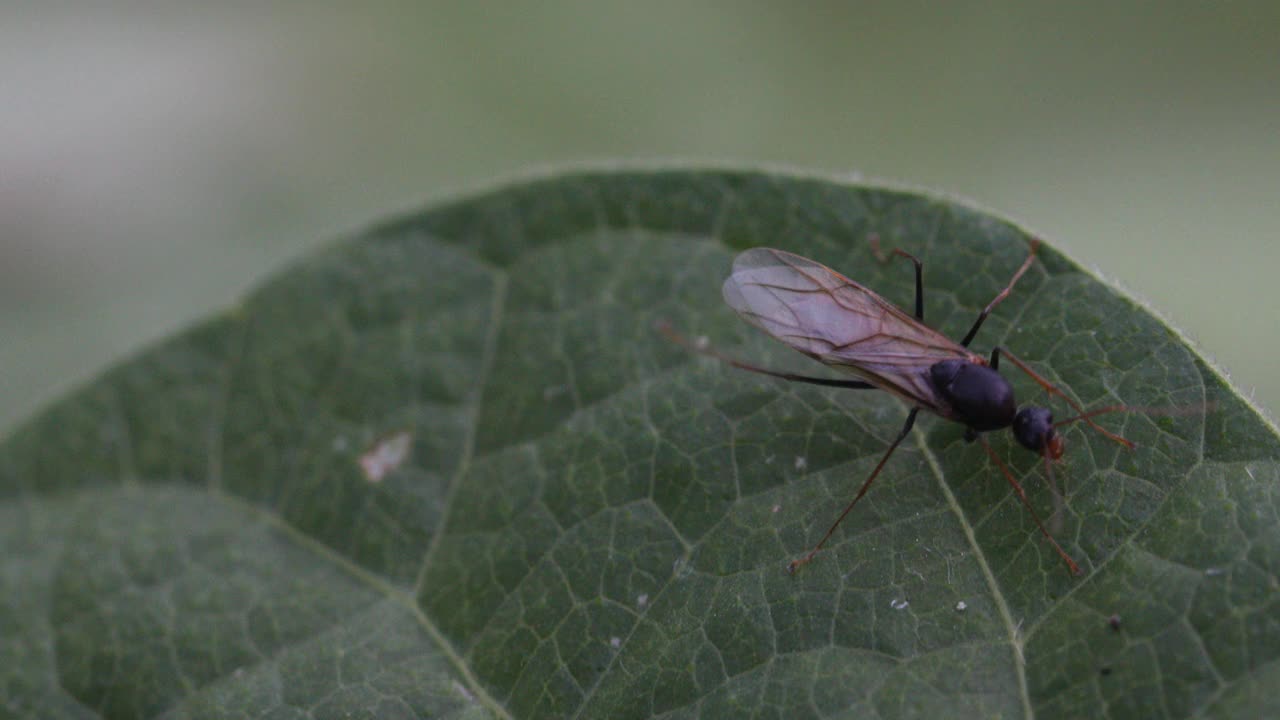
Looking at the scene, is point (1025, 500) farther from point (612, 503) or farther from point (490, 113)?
point (490, 113)

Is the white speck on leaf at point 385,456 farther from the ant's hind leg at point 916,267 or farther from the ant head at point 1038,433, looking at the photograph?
the ant head at point 1038,433

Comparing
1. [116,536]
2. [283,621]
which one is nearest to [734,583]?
[283,621]

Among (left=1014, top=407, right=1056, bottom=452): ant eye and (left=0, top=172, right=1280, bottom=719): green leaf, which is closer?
(left=0, top=172, right=1280, bottom=719): green leaf

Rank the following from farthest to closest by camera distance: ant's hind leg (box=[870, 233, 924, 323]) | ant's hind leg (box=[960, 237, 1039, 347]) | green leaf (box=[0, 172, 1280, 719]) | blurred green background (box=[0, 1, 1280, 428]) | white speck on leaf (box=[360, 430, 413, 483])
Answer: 1. blurred green background (box=[0, 1, 1280, 428])
2. white speck on leaf (box=[360, 430, 413, 483])
3. ant's hind leg (box=[870, 233, 924, 323])
4. ant's hind leg (box=[960, 237, 1039, 347])
5. green leaf (box=[0, 172, 1280, 719])

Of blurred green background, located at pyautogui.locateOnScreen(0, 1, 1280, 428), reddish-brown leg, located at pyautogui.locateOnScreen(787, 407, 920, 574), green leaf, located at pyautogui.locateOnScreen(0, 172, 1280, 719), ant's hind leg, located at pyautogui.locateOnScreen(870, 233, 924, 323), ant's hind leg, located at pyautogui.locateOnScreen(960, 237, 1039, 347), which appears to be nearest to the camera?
green leaf, located at pyautogui.locateOnScreen(0, 172, 1280, 719)

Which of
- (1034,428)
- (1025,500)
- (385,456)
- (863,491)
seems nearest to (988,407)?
(1034,428)

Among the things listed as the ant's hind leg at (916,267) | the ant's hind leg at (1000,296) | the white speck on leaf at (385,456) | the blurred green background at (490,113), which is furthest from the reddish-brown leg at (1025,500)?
the blurred green background at (490,113)

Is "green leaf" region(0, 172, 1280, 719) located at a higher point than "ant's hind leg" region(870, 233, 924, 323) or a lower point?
lower

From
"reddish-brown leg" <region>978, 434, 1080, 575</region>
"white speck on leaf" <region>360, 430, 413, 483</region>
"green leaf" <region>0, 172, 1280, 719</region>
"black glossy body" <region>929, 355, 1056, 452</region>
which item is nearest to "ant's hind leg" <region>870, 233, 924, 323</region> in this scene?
"green leaf" <region>0, 172, 1280, 719</region>

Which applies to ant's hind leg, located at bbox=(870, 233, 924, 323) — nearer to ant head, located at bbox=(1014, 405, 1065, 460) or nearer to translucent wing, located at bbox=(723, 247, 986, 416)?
translucent wing, located at bbox=(723, 247, 986, 416)
